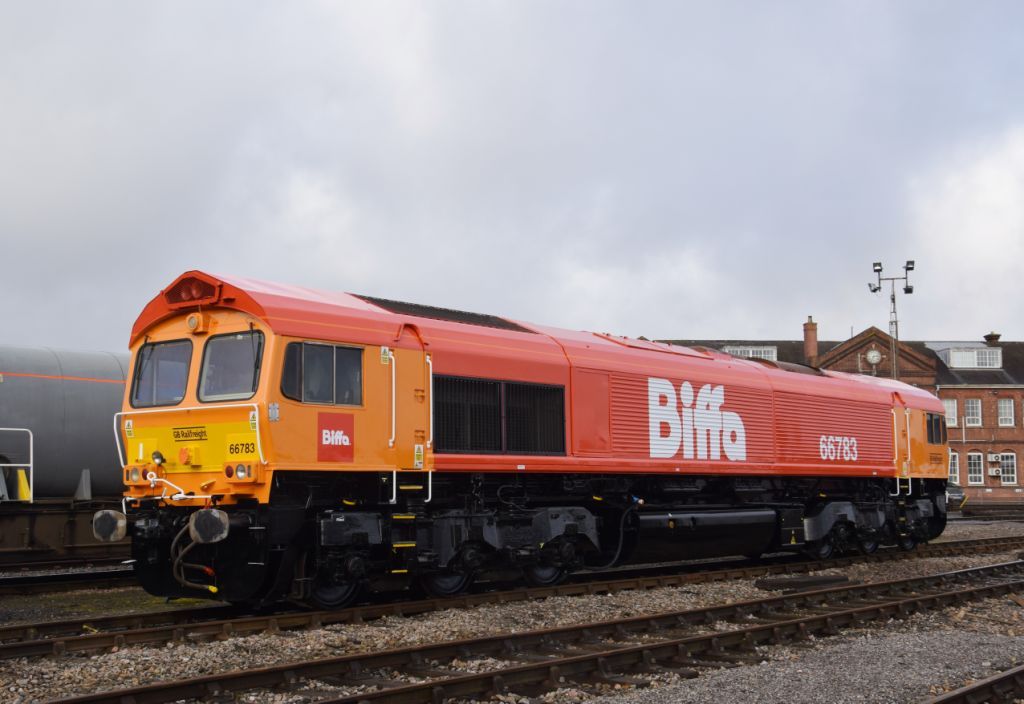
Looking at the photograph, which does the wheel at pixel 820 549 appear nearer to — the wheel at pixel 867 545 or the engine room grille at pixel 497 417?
the wheel at pixel 867 545

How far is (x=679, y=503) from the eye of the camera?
15789mm

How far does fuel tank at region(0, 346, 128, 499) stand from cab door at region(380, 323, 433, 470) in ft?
24.3

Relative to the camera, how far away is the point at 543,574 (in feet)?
44.6

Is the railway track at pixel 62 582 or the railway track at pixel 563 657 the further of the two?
the railway track at pixel 62 582

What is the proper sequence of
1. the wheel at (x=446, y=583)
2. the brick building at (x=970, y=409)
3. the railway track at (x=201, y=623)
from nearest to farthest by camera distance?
the railway track at (x=201, y=623) → the wheel at (x=446, y=583) → the brick building at (x=970, y=409)

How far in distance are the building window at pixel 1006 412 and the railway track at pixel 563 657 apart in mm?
47798

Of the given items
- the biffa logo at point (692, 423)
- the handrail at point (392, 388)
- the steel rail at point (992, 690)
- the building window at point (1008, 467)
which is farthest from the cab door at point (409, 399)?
the building window at point (1008, 467)

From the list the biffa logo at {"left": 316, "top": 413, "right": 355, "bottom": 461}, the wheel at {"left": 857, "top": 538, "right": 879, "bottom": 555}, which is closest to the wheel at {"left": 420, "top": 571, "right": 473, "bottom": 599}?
the biffa logo at {"left": 316, "top": 413, "right": 355, "bottom": 461}

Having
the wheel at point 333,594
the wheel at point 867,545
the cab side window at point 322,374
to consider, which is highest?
the cab side window at point 322,374

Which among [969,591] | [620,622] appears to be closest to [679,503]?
[969,591]

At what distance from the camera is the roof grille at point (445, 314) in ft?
41.0

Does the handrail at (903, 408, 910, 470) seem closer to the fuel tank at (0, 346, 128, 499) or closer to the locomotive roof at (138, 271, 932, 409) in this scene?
the locomotive roof at (138, 271, 932, 409)

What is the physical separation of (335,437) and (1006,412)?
53970 millimetres

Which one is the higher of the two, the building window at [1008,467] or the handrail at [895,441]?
the handrail at [895,441]
